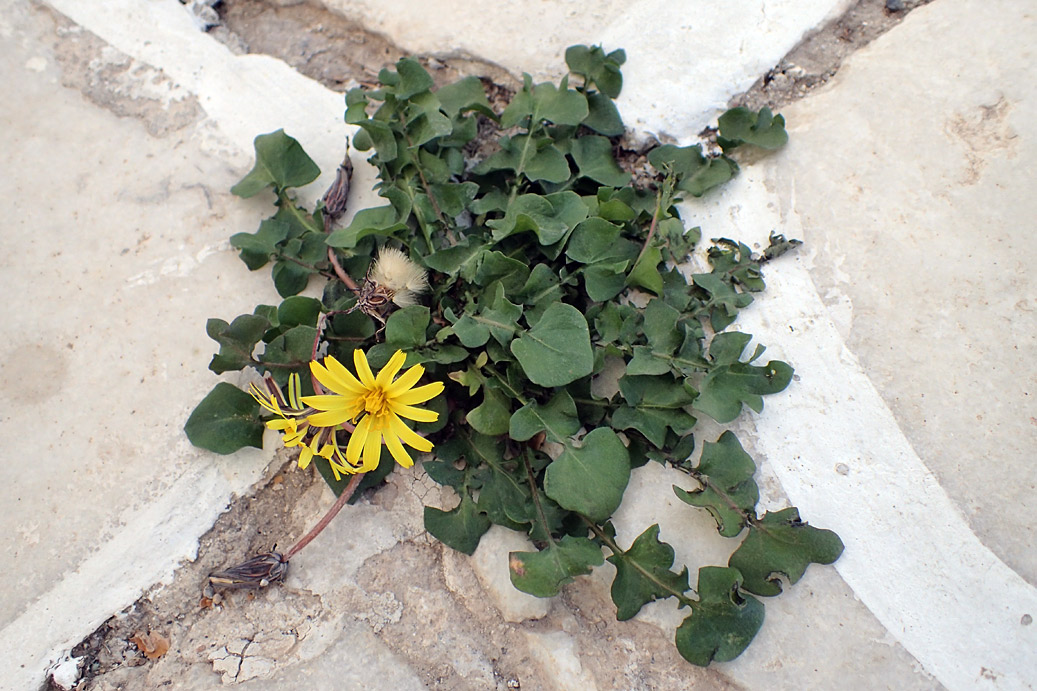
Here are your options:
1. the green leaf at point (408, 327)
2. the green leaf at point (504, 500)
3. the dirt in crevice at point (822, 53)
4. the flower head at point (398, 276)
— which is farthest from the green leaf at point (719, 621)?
the dirt in crevice at point (822, 53)

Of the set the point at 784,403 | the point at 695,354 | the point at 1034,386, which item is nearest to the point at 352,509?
the point at 695,354

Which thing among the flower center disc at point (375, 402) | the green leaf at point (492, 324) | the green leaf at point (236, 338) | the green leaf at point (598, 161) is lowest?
the green leaf at point (236, 338)

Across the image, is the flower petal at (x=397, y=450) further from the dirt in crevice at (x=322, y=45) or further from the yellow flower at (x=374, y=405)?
the dirt in crevice at (x=322, y=45)

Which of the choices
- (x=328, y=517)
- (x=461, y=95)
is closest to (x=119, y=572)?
(x=328, y=517)

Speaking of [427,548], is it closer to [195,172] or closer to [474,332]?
[474,332]

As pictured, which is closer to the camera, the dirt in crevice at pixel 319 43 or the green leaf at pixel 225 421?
the green leaf at pixel 225 421

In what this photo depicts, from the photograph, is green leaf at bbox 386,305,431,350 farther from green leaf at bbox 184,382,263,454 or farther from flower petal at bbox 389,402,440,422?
green leaf at bbox 184,382,263,454

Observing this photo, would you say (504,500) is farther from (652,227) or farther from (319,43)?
(319,43)
